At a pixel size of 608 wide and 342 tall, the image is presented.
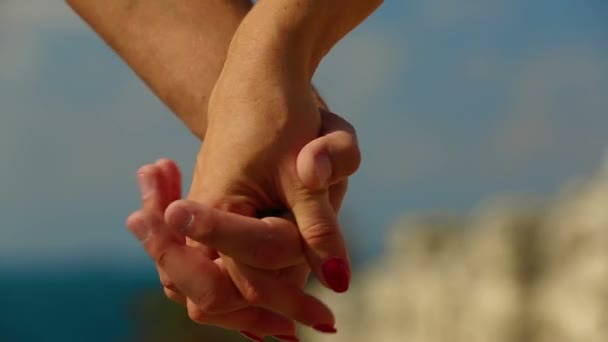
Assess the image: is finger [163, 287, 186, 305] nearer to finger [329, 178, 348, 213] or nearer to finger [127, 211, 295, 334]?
finger [127, 211, 295, 334]

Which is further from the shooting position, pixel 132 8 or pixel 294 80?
pixel 132 8

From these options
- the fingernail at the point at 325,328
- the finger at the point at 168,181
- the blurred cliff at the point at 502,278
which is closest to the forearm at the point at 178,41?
the finger at the point at 168,181

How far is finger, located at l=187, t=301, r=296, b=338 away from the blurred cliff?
4486 millimetres

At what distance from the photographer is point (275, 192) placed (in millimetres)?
1597

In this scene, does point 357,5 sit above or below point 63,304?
below

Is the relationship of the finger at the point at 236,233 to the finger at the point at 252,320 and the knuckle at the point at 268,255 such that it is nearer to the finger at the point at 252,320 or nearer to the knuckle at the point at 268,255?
the knuckle at the point at 268,255

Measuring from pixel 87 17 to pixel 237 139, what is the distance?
446 millimetres

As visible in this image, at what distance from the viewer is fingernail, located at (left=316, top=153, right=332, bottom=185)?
1.54 m

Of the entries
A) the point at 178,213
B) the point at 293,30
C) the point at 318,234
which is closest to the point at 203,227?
the point at 178,213

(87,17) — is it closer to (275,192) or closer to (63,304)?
(275,192)

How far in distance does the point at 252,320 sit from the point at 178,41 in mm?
421

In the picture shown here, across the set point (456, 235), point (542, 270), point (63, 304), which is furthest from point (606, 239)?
point (63, 304)

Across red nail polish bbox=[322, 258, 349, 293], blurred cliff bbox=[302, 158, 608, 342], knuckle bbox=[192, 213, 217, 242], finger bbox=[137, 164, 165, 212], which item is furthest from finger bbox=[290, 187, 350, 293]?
A: blurred cliff bbox=[302, 158, 608, 342]

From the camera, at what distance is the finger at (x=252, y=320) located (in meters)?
1.65
